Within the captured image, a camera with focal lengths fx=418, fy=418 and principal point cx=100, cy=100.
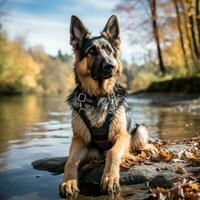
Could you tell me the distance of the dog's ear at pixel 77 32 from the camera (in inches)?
258

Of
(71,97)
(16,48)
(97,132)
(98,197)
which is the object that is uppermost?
(16,48)

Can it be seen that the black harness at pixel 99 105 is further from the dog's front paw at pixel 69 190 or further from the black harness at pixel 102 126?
the dog's front paw at pixel 69 190

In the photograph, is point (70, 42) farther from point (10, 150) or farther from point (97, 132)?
point (10, 150)

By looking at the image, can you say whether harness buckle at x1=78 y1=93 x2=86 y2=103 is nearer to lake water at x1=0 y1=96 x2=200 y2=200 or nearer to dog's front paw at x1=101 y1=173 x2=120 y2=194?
lake water at x1=0 y1=96 x2=200 y2=200

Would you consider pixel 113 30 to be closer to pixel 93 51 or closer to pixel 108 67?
pixel 93 51

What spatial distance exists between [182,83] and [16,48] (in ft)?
146

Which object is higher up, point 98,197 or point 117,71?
point 117,71

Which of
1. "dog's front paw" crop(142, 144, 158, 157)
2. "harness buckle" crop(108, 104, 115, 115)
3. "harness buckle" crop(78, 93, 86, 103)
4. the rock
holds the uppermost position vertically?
"harness buckle" crop(78, 93, 86, 103)

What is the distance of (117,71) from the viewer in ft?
21.4

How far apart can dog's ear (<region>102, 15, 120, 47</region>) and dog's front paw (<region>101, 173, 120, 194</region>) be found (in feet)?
7.62

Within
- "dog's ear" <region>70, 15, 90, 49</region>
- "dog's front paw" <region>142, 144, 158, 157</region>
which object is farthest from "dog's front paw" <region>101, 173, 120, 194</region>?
"dog's ear" <region>70, 15, 90, 49</region>

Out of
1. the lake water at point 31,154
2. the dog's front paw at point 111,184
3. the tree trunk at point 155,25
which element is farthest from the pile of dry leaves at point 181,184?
the tree trunk at point 155,25

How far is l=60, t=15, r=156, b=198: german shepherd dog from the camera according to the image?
20.1 ft

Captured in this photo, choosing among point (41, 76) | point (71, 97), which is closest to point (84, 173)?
point (71, 97)
